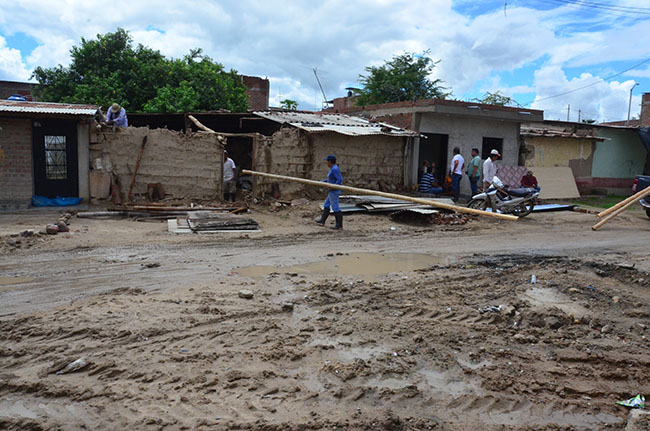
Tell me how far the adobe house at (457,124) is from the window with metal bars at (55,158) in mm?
9965

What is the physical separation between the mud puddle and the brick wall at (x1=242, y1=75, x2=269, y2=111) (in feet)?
79.4

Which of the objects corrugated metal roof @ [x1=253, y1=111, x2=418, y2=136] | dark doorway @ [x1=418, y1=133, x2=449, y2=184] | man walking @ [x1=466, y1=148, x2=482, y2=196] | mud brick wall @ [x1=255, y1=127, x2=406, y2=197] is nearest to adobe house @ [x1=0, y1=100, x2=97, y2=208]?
mud brick wall @ [x1=255, y1=127, x2=406, y2=197]

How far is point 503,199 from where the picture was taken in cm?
1249

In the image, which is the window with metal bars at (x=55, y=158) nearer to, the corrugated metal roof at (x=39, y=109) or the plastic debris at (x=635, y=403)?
the corrugated metal roof at (x=39, y=109)

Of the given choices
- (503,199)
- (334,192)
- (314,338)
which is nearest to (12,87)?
(334,192)

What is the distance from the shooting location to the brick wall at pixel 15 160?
38.8 ft

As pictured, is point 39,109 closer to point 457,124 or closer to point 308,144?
point 308,144

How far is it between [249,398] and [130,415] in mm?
763

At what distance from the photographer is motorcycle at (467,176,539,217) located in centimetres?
1227

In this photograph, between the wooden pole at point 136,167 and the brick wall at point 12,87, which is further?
the brick wall at point 12,87

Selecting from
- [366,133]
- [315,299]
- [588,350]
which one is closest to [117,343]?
[315,299]

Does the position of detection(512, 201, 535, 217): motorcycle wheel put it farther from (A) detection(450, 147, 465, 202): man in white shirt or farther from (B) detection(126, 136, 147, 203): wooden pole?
(B) detection(126, 136, 147, 203): wooden pole

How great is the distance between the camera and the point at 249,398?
344 centimetres

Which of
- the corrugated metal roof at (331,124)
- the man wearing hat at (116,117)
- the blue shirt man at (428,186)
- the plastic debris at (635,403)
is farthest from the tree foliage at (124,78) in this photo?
the plastic debris at (635,403)
